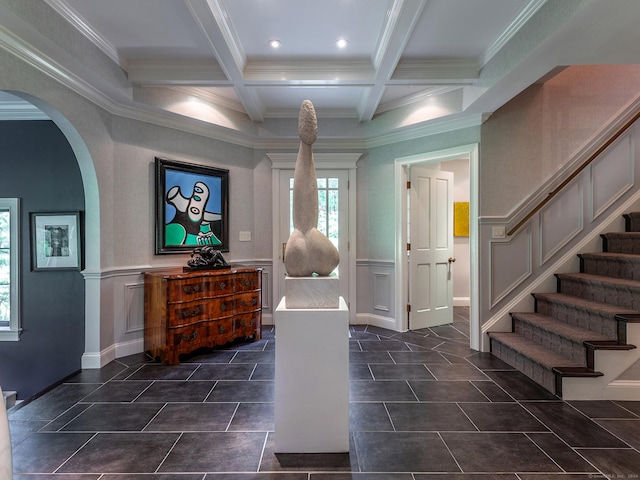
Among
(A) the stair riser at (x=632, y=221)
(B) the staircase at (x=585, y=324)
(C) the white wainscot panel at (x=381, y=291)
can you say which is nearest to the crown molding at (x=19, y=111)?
(C) the white wainscot panel at (x=381, y=291)

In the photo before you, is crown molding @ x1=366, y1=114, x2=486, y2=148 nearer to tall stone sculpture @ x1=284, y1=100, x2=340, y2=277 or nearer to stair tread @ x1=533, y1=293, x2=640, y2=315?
stair tread @ x1=533, y1=293, x2=640, y2=315

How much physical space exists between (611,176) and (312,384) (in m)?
3.83

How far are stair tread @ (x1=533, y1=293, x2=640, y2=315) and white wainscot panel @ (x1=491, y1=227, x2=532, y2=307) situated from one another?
0.82ft

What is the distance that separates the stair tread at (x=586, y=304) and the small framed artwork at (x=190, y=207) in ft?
12.0

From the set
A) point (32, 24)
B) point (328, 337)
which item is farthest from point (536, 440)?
point (32, 24)

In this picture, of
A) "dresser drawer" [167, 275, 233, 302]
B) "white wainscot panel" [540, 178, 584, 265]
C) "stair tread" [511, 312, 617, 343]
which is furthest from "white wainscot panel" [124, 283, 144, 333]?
"white wainscot panel" [540, 178, 584, 265]

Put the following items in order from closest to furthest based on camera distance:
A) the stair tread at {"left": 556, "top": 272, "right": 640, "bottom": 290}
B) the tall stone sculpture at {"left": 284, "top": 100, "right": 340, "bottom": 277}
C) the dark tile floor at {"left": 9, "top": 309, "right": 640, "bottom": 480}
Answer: the dark tile floor at {"left": 9, "top": 309, "right": 640, "bottom": 480}, the tall stone sculpture at {"left": 284, "top": 100, "right": 340, "bottom": 277}, the stair tread at {"left": 556, "top": 272, "right": 640, "bottom": 290}

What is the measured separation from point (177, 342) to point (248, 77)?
2.65m

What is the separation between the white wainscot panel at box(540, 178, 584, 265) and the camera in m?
3.53

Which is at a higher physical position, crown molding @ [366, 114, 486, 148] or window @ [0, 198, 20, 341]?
crown molding @ [366, 114, 486, 148]

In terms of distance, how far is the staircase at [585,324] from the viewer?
8.21 ft

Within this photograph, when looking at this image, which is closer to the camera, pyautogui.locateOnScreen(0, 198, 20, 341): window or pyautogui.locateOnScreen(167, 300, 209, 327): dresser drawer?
pyautogui.locateOnScreen(167, 300, 209, 327): dresser drawer

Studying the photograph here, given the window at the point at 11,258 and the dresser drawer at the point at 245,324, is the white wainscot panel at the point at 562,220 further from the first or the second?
the window at the point at 11,258

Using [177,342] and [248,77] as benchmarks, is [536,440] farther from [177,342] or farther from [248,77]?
[248,77]
